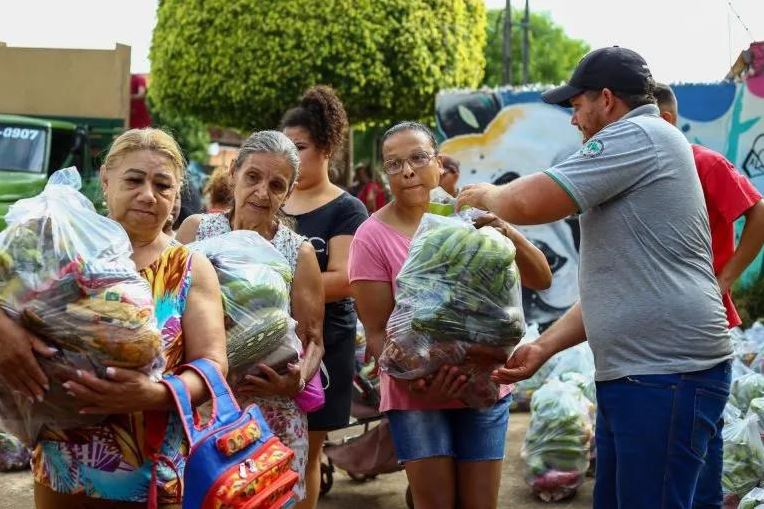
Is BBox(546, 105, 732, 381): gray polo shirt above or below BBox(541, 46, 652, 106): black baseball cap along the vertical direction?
below

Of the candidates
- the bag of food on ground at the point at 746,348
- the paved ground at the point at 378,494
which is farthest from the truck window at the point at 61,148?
the bag of food on ground at the point at 746,348

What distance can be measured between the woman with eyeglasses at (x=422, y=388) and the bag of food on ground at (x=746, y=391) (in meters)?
2.34

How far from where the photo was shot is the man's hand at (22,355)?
226cm

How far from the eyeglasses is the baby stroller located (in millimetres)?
1884

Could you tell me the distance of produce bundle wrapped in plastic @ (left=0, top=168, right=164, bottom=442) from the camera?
227 cm

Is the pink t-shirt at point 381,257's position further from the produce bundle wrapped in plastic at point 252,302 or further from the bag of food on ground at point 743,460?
the bag of food on ground at point 743,460

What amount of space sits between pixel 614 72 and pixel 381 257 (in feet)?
3.82

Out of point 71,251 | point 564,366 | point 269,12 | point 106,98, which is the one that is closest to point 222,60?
point 269,12

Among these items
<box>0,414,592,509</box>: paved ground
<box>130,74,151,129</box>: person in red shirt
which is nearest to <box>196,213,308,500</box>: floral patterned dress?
<box>0,414,592,509</box>: paved ground

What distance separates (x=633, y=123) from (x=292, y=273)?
136 centimetres

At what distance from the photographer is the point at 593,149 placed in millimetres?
2988

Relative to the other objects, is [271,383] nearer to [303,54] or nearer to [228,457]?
[228,457]

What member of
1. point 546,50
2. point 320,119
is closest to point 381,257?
point 320,119

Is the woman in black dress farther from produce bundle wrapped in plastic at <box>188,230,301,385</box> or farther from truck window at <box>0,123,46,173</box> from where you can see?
truck window at <box>0,123,46,173</box>
